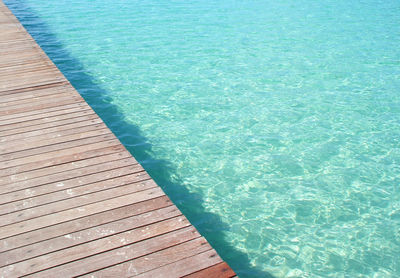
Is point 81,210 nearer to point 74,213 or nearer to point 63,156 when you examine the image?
point 74,213

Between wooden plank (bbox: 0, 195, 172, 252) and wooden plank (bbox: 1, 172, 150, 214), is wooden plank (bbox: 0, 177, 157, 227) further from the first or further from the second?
wooden plank (bbox: 0, 195, 172, 252)

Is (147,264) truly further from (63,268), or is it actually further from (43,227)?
(43,227)

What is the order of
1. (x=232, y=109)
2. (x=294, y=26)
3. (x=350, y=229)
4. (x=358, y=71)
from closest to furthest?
(x=350, y=229)
(x=232, y=109)
(x=358, y=71)
(x=294, y=26)

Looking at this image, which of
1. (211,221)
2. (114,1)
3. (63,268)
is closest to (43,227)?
(63,268)

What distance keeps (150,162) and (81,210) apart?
2.00 m

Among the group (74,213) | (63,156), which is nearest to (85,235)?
(74,213)

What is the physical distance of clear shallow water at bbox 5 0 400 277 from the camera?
4.05 metres

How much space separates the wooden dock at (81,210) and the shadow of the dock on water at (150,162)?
0.85m

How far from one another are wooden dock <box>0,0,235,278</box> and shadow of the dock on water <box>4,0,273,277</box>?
0.85 metres

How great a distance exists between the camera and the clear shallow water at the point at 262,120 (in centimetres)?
405

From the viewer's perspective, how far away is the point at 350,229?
4.14 metres

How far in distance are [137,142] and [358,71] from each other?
530 cm

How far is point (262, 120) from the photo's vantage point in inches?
246

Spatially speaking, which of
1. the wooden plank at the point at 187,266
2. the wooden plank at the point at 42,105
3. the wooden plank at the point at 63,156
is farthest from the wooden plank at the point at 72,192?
the wooden plank at the point at 42,105
